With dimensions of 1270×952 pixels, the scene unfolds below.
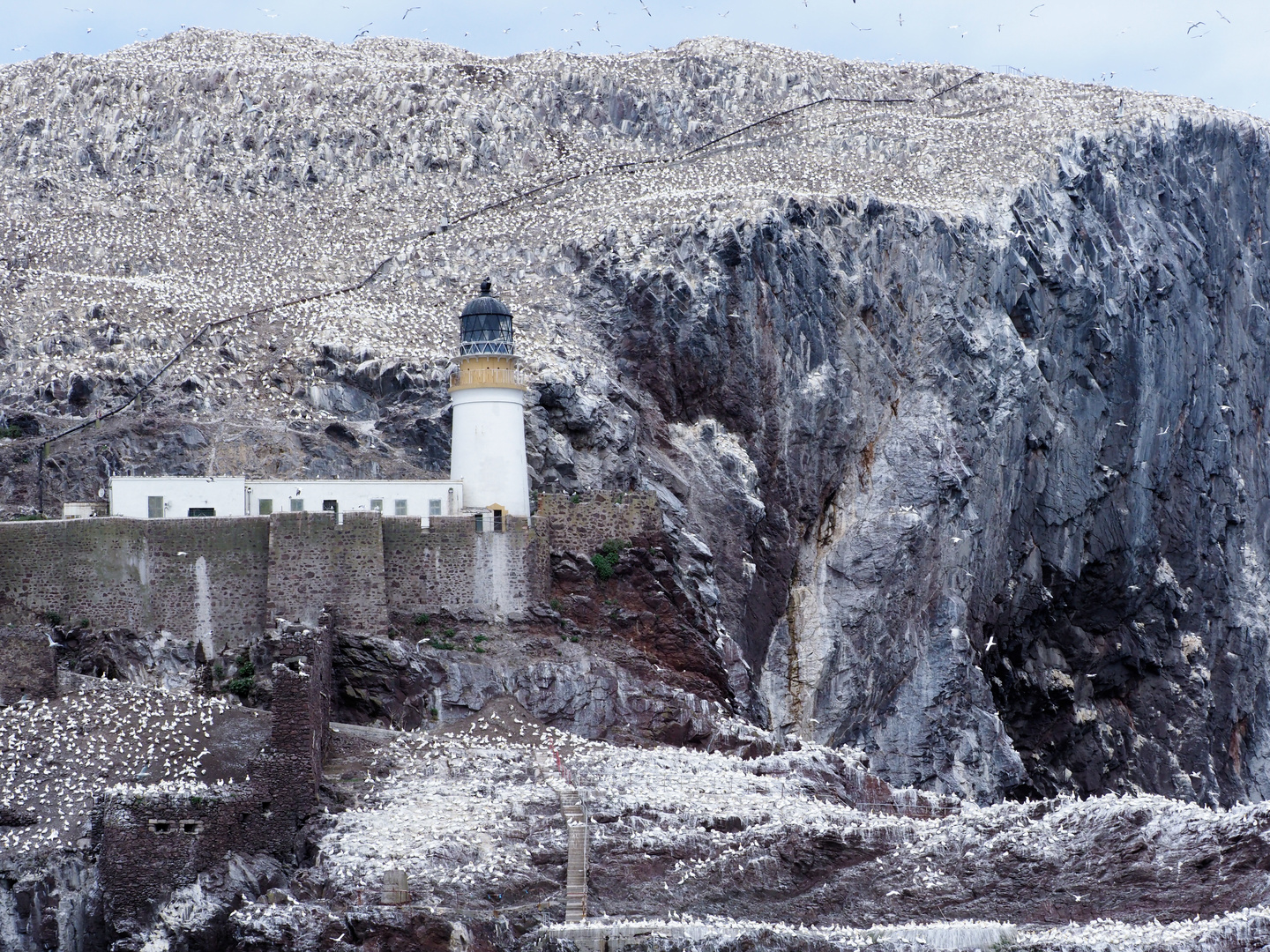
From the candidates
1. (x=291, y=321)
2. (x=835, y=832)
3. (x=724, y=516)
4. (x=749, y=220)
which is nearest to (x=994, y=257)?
(x=749, y=220)

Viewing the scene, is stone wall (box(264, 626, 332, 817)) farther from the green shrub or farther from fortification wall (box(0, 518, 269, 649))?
the green shrub

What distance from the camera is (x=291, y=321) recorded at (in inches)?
2734

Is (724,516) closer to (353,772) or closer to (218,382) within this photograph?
(218,382)

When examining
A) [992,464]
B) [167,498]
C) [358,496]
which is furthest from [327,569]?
[992,464]

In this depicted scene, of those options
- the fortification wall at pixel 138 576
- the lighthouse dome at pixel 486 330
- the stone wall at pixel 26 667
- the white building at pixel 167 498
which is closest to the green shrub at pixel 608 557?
the lighthouse dome at pixel 486 330

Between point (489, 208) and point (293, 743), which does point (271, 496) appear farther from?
point (489, 208)

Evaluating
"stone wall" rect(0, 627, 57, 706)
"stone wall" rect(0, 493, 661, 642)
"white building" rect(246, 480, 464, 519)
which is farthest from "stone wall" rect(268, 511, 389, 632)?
"stone wall" rect(0, 627, 57, 706)

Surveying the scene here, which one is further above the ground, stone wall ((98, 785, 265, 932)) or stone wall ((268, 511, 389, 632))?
stone wall ((268, 511, 389, 632))

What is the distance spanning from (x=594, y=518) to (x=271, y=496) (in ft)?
29.6

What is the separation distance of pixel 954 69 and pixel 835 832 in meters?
57.3

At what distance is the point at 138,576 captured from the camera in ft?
173

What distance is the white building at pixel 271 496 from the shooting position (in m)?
54.7

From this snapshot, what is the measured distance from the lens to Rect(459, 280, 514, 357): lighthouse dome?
194 feet

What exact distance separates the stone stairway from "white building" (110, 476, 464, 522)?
9.88 m
